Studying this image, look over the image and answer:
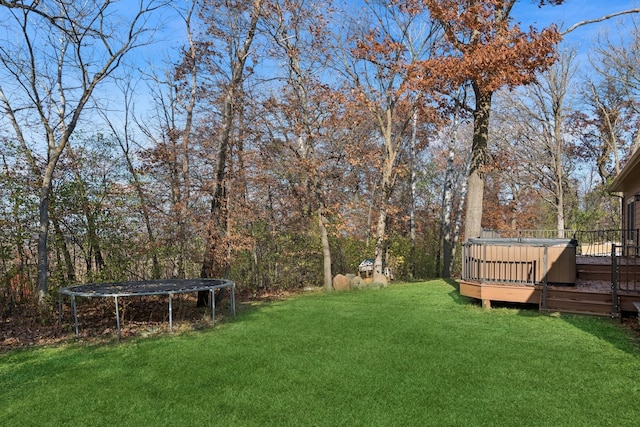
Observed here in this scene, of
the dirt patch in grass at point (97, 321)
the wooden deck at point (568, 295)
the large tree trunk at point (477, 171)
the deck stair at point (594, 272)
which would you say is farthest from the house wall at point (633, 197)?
the dirt patch in grass at point (97, 321)

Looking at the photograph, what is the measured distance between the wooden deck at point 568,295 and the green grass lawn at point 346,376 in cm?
36

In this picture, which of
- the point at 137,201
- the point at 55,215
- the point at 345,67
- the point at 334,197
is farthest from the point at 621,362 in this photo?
the point at 345,67

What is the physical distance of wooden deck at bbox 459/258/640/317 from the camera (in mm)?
6672

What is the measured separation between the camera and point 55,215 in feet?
27.9

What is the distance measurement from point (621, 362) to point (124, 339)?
6.17m

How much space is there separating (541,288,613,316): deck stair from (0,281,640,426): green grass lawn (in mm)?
330

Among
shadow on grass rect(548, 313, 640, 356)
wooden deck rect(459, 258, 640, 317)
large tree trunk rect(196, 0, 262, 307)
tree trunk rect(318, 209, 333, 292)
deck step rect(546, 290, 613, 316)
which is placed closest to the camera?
shadow on grass rect(548, 313, 640, 356)

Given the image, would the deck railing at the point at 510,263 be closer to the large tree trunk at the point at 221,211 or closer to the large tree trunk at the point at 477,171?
the large tree trunk at the point at 477,171

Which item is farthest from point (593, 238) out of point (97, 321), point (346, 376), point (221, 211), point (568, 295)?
point (97, 321)

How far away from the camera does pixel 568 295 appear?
728cm

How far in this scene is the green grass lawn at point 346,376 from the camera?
11.3 feet

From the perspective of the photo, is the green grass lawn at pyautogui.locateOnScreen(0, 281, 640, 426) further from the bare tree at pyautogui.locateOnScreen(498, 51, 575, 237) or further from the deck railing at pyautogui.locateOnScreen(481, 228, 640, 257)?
the bare tree at pyautogui.locateOnScreen(498, 51, 575, 237)

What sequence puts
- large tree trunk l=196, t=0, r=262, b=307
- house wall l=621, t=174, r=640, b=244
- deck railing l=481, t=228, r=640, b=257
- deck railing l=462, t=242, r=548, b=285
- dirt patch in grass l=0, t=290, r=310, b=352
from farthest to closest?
deck railing l=481, t=228, r=640, b=257 < house wall l=621, t=174, r=640, b=244 < large tree trunk l=196, t=0, r=262, b=307 < deck railing l=462, t=242, r=548, b=285 < dirt patch in grass l=0, t=290, r=310, b=352

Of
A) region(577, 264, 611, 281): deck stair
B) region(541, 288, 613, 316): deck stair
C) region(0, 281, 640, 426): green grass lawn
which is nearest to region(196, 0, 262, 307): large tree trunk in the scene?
region(0, 281, 640, 426): green grass lawn
